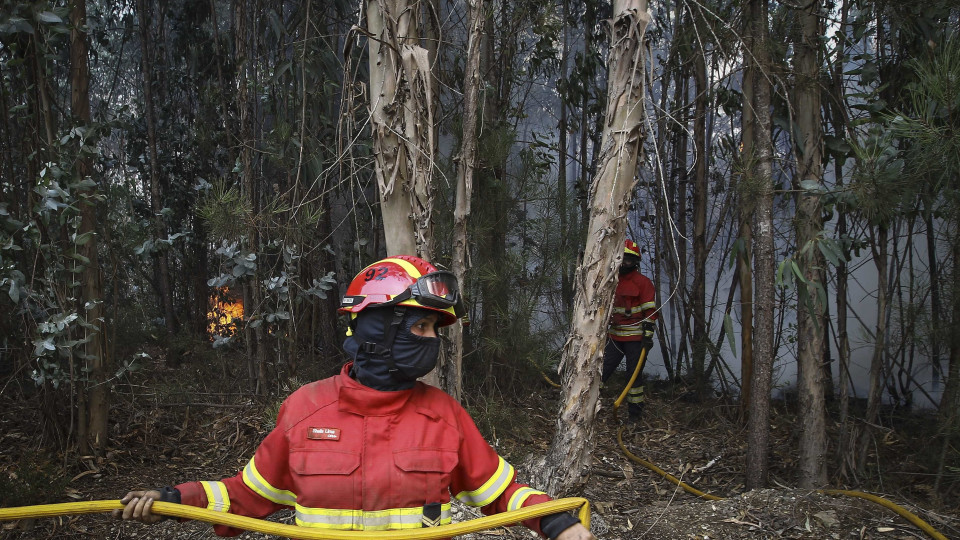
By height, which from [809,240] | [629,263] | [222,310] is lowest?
[222,310]

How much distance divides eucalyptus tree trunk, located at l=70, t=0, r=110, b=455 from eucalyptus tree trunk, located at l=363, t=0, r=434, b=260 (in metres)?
2.27

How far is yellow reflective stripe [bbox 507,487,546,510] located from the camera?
2.16 metres

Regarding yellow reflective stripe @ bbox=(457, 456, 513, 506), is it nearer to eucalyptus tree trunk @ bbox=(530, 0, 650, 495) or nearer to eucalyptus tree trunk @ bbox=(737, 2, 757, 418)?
eucalyptus tree trunk @ bbox=(530, 0, 650, 495)

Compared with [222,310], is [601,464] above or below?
below

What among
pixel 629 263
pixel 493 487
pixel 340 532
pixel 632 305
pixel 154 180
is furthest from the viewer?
pixel 154 180

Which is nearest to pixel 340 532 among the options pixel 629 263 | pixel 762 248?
pixel 762 248

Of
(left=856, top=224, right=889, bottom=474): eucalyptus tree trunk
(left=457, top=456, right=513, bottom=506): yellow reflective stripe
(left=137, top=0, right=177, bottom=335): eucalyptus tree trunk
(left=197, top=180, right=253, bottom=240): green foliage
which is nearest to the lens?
(left=457, top=456, right=513, bottom=506): yellow reflective stripe

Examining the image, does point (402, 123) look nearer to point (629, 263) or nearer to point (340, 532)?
point (340, 532)

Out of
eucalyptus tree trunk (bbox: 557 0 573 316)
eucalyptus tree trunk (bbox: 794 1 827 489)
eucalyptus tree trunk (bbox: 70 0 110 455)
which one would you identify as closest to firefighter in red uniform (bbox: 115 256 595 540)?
eucalyptus tree trunk (bbox: 70 0 110 455)

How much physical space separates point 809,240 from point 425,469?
347 cm

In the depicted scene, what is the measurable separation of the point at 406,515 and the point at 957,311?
16.3ft

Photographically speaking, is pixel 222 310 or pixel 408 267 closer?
pixel 408 267

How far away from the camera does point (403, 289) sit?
2223 millimetres

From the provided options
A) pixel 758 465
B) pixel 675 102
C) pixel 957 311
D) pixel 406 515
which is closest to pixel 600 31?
pixel 675 102
